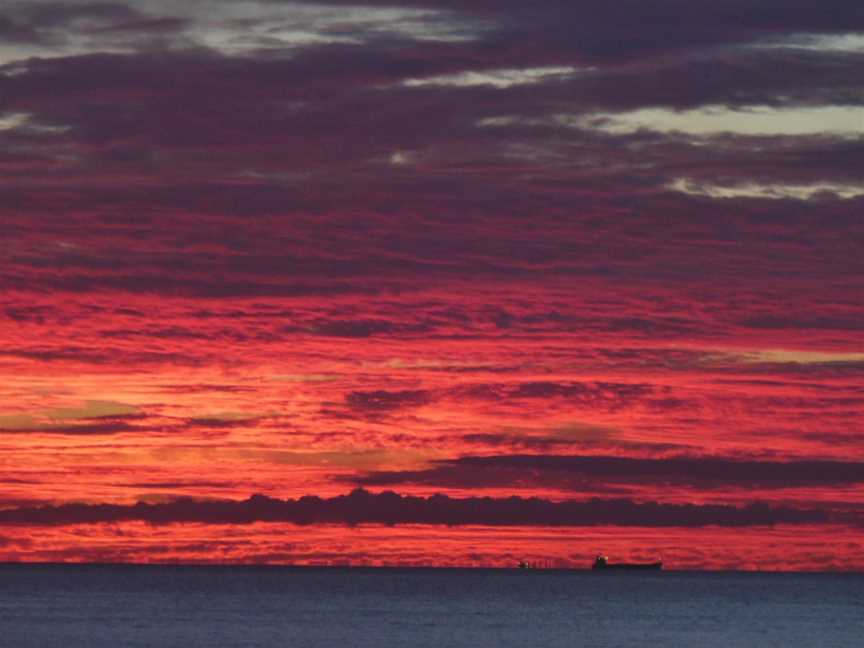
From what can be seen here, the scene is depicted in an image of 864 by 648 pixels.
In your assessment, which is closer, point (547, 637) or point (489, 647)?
point (489, 647)

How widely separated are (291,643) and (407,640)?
14281 mm

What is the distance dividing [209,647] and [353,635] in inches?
966

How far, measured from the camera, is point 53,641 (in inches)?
7224

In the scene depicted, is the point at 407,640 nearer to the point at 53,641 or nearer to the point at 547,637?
the point at 547,637

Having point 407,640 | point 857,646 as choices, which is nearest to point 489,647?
point 407,640

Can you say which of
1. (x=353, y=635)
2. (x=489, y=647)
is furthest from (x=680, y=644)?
(x=353, y=635)

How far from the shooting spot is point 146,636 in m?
195

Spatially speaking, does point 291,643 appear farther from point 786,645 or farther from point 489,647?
point 786,645

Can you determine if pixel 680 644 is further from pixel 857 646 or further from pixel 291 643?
pixel 291 643

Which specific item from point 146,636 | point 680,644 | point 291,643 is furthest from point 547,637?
point 146,636

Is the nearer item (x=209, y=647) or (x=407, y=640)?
(x=209, y=647)

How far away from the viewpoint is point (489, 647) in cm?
18388

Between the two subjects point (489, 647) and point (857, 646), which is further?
point (857, 646)

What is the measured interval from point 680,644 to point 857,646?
20.2 metres
